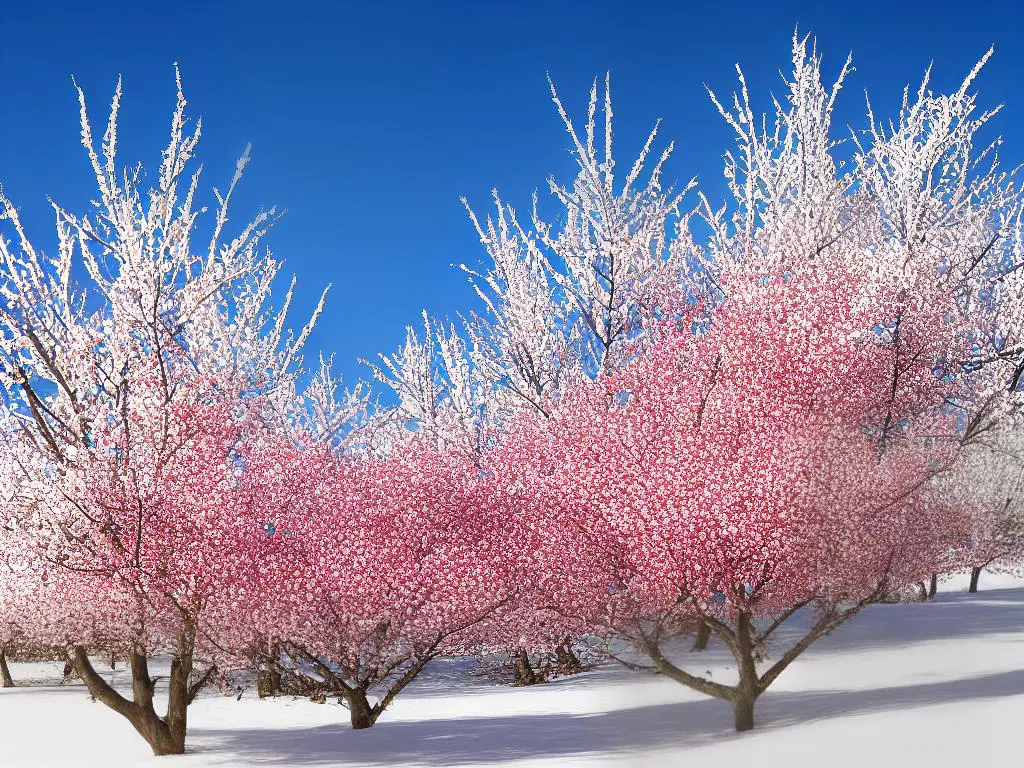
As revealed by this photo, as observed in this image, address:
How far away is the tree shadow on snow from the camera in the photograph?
12.1m

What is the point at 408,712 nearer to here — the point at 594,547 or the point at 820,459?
the point at 594,547

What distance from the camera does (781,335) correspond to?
585 inches

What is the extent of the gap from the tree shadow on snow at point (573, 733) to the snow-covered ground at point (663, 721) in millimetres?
37

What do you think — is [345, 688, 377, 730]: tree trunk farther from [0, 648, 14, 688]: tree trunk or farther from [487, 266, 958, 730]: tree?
[0, 648, 14, 688]: tree trunk

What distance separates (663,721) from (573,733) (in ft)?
4.84

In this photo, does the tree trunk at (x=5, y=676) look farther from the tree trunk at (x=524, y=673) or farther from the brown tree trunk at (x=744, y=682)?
the brown tree trunk at (x=744, y=682)

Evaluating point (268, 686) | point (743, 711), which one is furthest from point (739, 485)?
point (268, 686)

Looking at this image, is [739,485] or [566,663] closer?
[739,485]

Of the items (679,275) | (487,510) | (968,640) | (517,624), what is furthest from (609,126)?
(968,640)

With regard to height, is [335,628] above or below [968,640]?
above

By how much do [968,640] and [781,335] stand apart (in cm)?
740

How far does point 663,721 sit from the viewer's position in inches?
527

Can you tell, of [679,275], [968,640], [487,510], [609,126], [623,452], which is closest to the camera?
[623,452]

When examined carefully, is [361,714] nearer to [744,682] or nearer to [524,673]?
[524,673]
